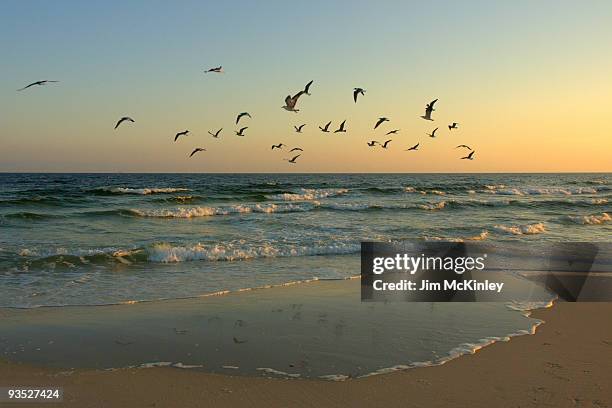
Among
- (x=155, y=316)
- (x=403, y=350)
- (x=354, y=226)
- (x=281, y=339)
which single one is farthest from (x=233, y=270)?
(x=354, y=226)

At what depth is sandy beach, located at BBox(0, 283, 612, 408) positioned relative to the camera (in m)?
5.22

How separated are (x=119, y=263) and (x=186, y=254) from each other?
1.69m

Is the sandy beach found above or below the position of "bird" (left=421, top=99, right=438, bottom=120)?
below

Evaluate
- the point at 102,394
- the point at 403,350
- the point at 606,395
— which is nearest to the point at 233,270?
the point at 403,350

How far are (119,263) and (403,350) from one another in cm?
867

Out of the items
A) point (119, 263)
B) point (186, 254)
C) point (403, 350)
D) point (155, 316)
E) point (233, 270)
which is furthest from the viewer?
point (186, 254)

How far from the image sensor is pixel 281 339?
7.11m

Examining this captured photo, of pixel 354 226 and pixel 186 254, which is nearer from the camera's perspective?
pixel 186 254

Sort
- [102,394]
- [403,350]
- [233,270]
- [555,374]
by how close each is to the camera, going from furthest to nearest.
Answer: [233,270] → [403,350] → [555,374] → [102,394]

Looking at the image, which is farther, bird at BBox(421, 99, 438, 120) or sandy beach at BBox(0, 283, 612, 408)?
bird at BBox(421, 99, 438, 120)

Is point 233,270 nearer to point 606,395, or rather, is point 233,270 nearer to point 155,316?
point 155,316

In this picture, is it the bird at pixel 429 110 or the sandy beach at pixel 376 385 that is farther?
the bird at pixel 429 110

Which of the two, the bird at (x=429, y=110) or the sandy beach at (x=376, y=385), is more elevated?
the bird at (x=429, y=110)

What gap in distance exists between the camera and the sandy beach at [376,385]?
5.22m
